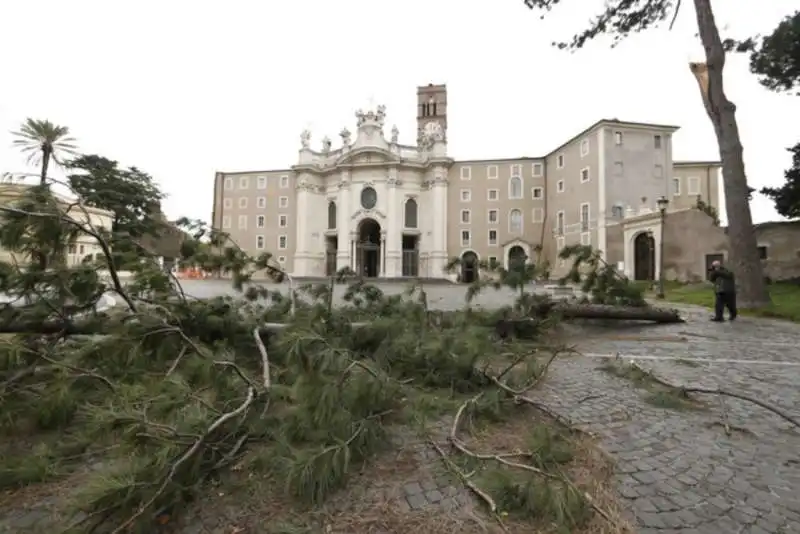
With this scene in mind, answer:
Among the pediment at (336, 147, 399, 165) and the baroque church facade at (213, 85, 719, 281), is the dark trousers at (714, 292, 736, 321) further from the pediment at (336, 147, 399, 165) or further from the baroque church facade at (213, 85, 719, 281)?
the pediment at (336, 147, 399, 165)

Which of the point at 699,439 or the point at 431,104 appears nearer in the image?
the point at 699,439

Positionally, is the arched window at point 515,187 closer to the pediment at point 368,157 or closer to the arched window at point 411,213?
the arched window at point 411,213

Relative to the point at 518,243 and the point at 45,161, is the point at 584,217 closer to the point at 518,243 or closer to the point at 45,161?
the point at 518,243

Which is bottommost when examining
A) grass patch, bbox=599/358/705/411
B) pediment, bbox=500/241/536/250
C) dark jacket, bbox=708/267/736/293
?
grass patch, bbox=599/358/705/411

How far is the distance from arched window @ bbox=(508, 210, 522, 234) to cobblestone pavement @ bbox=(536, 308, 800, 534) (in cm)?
3638

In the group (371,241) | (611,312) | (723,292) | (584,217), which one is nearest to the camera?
(611,312)

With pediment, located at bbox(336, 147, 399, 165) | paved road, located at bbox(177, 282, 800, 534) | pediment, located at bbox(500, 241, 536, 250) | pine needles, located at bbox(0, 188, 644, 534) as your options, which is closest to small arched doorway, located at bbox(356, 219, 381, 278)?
pediment, located at bbox(336, 147, 399, 165)

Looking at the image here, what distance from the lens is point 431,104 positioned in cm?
5538

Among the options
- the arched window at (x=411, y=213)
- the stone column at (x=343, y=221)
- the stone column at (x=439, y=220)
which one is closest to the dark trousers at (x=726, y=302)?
the stone column at (x=439, y=220)

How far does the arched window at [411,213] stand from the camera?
42.3m

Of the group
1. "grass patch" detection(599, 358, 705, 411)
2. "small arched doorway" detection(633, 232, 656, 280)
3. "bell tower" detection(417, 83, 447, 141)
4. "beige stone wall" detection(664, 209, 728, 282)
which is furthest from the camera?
"bell tower" detection(417, 83, 447, 141)

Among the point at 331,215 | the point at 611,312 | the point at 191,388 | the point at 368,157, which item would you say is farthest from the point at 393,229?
the point at 191,388

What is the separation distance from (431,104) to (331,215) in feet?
79.0

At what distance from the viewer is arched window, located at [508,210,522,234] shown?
135ft
